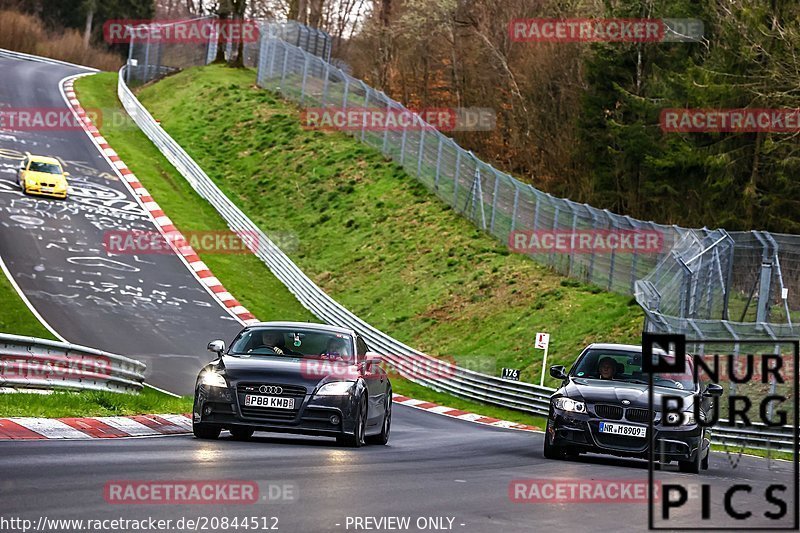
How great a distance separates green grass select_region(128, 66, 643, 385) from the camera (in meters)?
34.7

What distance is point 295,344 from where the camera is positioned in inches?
615

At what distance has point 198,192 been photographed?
50.9 metres

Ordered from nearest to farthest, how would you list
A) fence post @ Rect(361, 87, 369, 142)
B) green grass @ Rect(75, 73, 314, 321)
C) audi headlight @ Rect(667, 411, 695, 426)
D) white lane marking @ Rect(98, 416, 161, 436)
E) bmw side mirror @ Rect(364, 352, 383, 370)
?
audi headlight @ Rect(667, 411, 695, 426) → white lane marking @ Rect(98, 416, 161, 436) → bmw side mirror @ Rect(364, 352, 383, 370) → green grass @ Rect(75, 73, 314, 321) → fence post @ Rect(361, 87, 369, 142)

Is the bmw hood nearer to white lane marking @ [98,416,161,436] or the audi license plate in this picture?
the audi license plate

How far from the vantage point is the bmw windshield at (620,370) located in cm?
1576

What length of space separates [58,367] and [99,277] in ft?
62.0

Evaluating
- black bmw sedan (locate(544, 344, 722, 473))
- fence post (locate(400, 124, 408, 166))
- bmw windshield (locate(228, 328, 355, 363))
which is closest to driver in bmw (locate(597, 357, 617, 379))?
black bmw sedan (locate(544, 344, 722, 473))

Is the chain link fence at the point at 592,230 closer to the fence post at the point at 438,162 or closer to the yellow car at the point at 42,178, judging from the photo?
the fence post at the point at 438,162

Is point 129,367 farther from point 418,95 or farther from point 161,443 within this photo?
point 418,95

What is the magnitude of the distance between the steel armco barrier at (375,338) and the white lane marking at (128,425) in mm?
7284

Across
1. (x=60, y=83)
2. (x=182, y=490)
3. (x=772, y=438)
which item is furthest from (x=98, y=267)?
(x=60, y=83)

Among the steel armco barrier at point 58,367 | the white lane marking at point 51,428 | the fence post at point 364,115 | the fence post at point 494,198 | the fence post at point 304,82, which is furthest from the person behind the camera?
the fence post at point 304,82

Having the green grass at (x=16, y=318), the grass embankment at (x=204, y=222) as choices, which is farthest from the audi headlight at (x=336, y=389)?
the green grass at (x=16, y=318)

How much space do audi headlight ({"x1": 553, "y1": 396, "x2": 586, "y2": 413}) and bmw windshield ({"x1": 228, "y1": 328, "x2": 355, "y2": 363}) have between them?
95.8 inches
